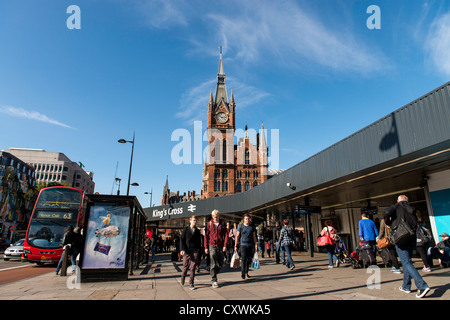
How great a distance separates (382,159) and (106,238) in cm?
934

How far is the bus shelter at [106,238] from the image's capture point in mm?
7594

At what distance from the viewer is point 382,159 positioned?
9469mm

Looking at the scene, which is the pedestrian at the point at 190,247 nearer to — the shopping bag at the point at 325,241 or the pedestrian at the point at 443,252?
the shopping bag at the point at 325,241

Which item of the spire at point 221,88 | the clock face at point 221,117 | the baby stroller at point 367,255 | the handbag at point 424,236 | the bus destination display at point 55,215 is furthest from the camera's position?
the spire at point 221,88

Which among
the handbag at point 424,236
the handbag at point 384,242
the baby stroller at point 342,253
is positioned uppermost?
the handbag at point 424,236

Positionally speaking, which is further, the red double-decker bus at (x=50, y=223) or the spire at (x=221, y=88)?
the spire at (x=221, y=88)

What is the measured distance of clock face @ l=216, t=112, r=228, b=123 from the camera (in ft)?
250

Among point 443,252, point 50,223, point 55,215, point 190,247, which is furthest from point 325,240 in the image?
point 50,223

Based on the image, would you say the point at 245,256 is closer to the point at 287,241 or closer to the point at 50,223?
the point at 287,241

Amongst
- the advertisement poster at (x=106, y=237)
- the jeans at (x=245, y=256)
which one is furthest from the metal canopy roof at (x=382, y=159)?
the advertisement poster at (x=106, y=237)
